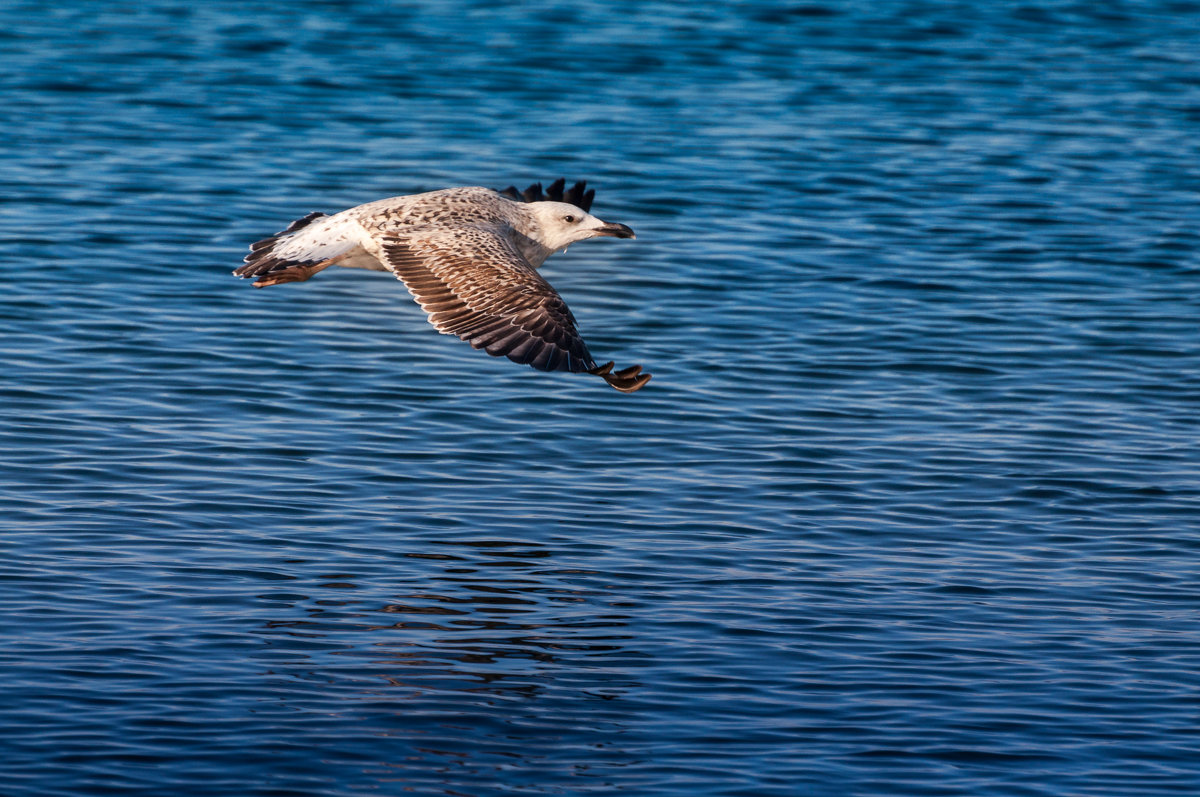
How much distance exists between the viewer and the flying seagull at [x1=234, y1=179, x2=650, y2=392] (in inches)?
427

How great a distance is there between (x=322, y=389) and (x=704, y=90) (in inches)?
556

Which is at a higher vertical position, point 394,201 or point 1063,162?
point 394,201

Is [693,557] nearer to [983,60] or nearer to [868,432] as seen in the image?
[868,432]

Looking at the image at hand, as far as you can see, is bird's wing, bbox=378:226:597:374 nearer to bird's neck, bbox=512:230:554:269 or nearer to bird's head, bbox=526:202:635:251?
bird's neck, bbox=512:230:554:269

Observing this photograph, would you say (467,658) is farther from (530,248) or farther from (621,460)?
(621,460)

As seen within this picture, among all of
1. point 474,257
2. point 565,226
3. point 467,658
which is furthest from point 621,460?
point 467,658

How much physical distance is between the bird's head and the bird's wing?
56cm

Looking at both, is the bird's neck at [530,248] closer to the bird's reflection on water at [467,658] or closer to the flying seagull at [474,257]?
the flying seagull at [474,257]

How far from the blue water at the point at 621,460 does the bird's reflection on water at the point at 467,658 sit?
0.11 ft

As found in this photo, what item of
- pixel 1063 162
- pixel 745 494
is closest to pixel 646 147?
pixel 1063 162

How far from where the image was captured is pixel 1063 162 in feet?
82.1

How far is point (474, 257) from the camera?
11.7 metres

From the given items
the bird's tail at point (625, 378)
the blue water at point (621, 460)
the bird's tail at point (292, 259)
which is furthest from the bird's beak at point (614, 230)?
the bird's tail at point (625, 378)

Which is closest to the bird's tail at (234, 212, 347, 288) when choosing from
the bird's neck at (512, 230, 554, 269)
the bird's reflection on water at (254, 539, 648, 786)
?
the bird's neck at (512, 230, 554, 269)
